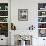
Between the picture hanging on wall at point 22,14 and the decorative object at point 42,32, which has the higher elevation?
the picture hanging on wall at point 22,14

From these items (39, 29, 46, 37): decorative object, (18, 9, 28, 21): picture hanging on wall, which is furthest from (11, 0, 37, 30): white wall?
(39, 29, 46, 37): decorative object

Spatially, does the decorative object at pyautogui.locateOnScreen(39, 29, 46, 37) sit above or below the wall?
below

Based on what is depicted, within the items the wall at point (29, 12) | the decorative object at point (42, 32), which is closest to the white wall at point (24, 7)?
the wall at point (29, 12)

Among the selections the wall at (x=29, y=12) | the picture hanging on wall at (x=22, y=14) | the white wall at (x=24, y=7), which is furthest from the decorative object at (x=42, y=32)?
the picture hanging on wall at (x=22, y=14)

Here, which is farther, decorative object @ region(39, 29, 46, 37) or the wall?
decorative object @ region(39, 29, 46, 37)

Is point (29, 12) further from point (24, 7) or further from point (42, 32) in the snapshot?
point (42, 32)

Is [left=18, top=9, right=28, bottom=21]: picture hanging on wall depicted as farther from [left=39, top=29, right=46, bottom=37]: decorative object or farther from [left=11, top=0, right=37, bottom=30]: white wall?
[left=39, top=29, right=46, bottom=37]: decorative object

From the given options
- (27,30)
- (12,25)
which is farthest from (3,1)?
(27,30)

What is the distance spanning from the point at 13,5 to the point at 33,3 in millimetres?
1033

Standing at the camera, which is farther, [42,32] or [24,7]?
[42,32]

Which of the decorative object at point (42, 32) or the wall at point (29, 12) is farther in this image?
the decorative object at point (42, 32)

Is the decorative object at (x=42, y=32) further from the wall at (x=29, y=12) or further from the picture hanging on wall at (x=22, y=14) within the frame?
the picture hanging on wall at (x=22, y=14)

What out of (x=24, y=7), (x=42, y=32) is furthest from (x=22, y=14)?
(x=42, y=32)

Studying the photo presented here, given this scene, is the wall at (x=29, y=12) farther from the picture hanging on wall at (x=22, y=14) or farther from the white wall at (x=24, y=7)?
the picture hanging on wall at (x=22, y=14)
